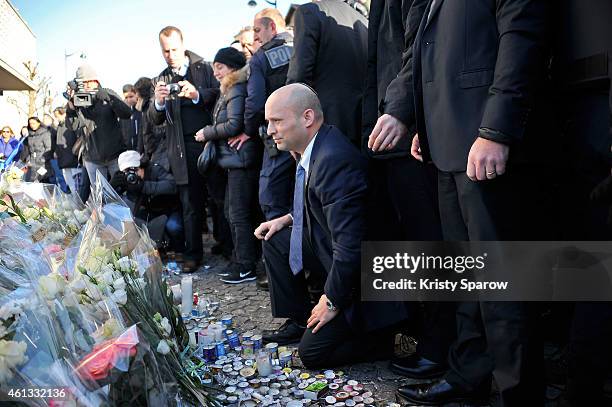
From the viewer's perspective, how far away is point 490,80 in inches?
75.3

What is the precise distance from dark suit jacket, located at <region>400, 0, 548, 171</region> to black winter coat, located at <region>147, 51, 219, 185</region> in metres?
3.70

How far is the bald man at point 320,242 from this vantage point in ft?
8.94

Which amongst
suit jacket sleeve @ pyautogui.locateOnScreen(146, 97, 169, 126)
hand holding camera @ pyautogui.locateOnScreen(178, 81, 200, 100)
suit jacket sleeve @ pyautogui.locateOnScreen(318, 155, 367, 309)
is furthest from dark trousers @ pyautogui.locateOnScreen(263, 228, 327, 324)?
suit jacket sleeve @ pyautogui.locateOnScreen(146, 97, 169, 126)

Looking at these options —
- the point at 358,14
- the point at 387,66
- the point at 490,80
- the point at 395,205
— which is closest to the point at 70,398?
the point at 490,80

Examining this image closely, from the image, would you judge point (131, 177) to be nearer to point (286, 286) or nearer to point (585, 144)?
point (286, 286)

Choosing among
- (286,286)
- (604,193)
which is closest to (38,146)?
(286,286)

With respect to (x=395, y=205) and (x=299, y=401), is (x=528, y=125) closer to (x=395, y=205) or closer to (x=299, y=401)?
(x=395, y=205)

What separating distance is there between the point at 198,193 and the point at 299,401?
342cm

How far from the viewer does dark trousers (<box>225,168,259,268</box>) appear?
484 cm

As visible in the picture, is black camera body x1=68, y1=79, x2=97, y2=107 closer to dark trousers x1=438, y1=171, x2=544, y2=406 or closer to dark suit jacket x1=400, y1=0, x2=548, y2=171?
dark suit jacket x1=400, y1=0, x2=548, y2=171

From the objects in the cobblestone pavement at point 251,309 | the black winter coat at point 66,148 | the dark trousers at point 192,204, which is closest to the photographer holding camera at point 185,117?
the dark trousers at point 192,204

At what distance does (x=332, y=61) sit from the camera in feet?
12.1

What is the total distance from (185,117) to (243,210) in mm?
1367

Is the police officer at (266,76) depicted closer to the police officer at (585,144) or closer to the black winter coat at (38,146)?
the police officer at (585,144)
